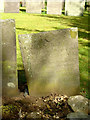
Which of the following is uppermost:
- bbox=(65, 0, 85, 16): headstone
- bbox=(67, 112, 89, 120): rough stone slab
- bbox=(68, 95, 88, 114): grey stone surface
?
bbox=(65, 0, 85, 16): headstone

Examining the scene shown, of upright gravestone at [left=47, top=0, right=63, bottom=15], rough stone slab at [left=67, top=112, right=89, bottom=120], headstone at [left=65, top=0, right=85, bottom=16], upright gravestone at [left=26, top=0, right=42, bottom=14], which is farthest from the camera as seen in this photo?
upright gravestone at [left=26, top=0, right=42, bottom=14]

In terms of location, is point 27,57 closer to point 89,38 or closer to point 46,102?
point 46,102

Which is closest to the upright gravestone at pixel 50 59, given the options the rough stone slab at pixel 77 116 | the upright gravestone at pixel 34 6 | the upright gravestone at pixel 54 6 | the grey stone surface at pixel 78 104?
the grey stone surface at pixel 78 104

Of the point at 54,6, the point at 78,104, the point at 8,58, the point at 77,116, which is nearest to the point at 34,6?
the point at 54,6

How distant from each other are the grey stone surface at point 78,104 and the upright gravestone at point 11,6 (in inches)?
418

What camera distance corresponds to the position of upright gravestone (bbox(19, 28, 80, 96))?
10.3 ft

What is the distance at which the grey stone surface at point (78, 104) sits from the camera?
2969mm

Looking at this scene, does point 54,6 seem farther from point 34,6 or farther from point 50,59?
point 50,59

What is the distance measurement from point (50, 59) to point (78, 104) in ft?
2.48

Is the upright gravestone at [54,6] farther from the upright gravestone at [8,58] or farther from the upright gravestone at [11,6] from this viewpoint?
the upright gravestone at [8,58]

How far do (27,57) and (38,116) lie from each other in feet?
2.81

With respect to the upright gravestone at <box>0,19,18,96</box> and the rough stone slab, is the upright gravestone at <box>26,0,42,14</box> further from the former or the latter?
the rough stone slab

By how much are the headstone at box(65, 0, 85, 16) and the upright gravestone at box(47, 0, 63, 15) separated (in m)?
0.46

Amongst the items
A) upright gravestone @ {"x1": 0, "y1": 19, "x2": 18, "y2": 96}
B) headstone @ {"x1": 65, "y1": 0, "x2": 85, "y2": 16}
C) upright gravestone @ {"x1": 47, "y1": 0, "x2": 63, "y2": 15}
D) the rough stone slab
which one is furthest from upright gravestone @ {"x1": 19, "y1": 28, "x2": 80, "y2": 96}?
upright gravestone @ {"x1": 47, "y1": 0, "x2": 63, "y2": 15}
